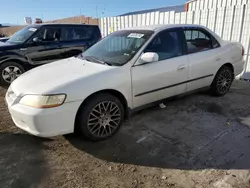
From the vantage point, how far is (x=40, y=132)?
2557mm

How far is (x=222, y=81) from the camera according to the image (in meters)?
4.54

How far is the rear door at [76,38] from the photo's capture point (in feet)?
21.6

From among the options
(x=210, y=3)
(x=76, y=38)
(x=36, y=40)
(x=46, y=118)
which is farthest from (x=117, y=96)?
(x=210, y=3)

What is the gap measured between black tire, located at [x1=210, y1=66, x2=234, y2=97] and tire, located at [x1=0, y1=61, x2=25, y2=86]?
508 cm

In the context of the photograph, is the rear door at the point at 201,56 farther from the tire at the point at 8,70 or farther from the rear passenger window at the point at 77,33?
the tire at the point at 8,70

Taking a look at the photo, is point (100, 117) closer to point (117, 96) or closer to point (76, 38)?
point (117, 96)

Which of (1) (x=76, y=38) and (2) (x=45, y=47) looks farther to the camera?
(1) (x=76, y=38)

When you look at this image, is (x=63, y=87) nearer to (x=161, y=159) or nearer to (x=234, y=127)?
(x=161, y=159)

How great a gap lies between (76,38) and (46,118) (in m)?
4.89

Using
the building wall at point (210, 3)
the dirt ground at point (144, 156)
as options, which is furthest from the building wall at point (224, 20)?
the dirt ground at point (144, 156)

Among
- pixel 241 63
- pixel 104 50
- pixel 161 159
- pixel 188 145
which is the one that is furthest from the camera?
pixel 241 63

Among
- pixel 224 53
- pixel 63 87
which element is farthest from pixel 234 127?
pixel 63 87

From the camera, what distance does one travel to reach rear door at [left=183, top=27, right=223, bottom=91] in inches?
152

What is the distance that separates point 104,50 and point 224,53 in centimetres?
259
